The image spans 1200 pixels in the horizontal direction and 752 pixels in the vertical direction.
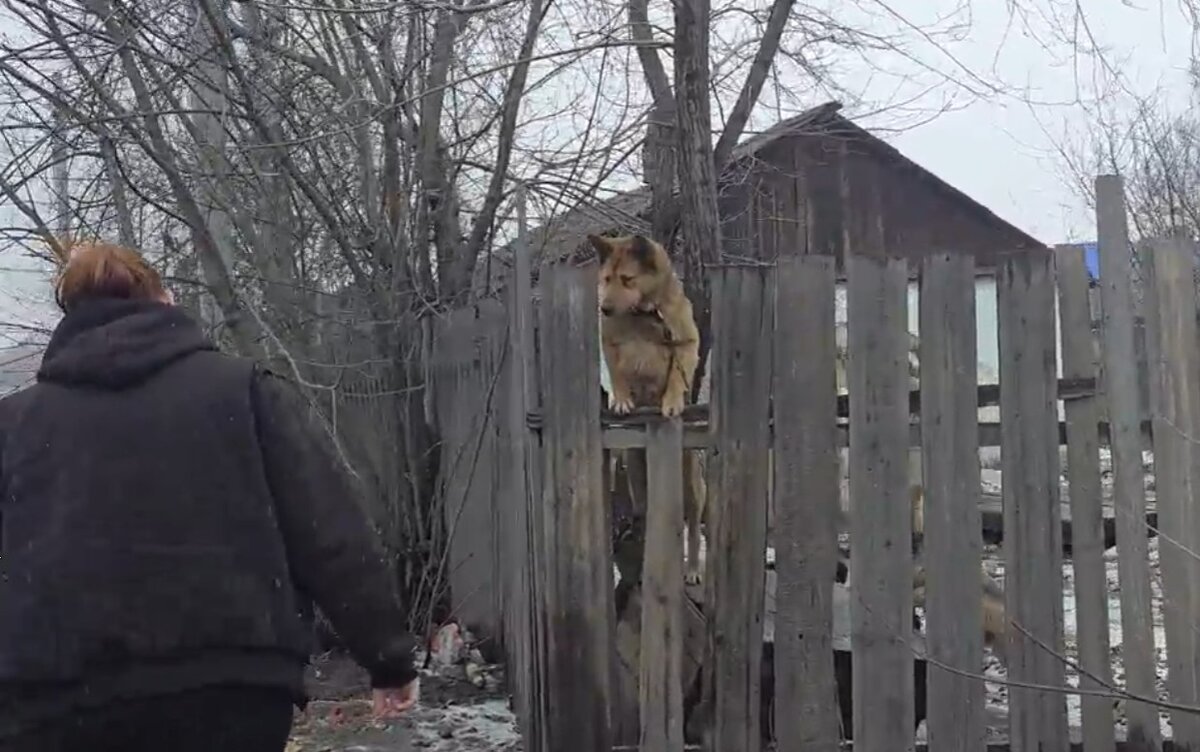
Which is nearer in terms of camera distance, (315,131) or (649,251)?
(649,251)

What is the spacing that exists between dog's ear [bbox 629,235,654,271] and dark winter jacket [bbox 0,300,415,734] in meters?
2.45

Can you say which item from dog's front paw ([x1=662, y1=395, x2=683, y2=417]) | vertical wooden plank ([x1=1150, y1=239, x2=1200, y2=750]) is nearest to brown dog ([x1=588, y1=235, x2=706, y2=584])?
dog's front paw ([x1=662, y1=395, x2=683, y2=417])

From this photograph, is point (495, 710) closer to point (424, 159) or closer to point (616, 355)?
point (616, 355)

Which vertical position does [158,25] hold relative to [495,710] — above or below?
above

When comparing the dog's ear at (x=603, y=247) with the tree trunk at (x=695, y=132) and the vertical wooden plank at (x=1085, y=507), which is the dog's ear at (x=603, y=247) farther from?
the vertical wooden plank at (x=1085, y=507)

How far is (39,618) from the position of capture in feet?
7.91

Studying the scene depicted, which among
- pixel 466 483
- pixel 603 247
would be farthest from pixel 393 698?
pixel 466 483

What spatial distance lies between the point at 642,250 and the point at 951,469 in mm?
1521

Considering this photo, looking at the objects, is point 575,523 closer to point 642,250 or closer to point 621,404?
point 621,404

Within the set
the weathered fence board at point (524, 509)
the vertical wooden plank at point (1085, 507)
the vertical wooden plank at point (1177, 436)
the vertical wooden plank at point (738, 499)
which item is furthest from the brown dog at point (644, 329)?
the vertical wooden plank at point (1177, 436)

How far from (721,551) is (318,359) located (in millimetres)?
4425

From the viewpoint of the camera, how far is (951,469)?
4.11 m

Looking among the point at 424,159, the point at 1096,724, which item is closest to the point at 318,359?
the point at 424,159

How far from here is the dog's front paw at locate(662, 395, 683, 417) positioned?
4.09 metres
